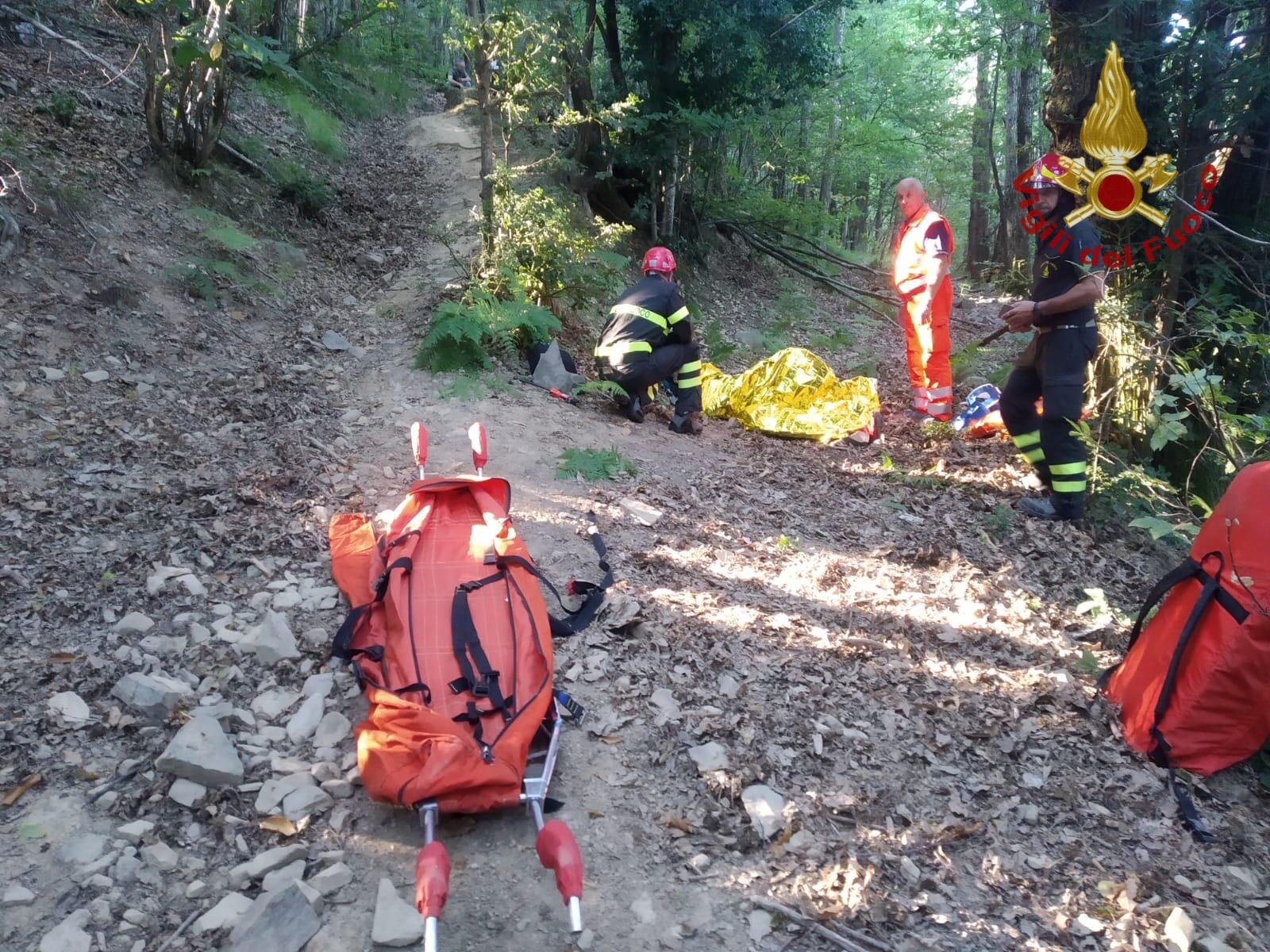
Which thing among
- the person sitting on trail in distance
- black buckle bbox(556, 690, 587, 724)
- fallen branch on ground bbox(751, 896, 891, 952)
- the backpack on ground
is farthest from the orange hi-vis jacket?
the person sitting on trail in distance

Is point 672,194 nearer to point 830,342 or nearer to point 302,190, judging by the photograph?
point 830,342

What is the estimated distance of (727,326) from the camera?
1102 centimetres

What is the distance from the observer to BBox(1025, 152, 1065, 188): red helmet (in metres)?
5.23

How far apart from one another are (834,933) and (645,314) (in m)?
5.02

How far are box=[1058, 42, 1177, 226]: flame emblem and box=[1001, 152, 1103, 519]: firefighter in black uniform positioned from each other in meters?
0.10

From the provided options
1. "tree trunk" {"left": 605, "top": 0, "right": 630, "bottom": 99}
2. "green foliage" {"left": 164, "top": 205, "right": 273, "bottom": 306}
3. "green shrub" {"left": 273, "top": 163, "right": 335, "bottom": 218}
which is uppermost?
"tree trunk" {"left": 605, "top": 0, "right": 630, "bottom": 99}

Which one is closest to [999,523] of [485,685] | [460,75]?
[485,685]

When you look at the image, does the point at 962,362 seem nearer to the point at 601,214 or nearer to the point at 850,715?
the point at 601,214

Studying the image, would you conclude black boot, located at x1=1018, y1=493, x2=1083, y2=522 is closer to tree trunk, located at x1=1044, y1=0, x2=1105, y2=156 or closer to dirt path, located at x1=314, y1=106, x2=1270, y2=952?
dirt path, located at x1=314, y1=106, x2=1270, y2=952

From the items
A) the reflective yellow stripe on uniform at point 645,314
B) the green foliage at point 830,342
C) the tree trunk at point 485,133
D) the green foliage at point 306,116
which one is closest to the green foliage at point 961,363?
the green foliage at point 830,342

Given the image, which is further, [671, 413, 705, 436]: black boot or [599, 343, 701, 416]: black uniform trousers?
[671, 413, 705, 436]: black boot

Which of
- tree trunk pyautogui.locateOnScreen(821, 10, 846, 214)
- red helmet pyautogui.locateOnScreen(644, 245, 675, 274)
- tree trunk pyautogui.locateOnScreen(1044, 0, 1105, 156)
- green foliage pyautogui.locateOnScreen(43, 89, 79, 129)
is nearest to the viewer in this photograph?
tree trunk pyautogui.locateOnScreen(1044, 0, 1105, 156)

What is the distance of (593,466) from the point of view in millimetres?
5422

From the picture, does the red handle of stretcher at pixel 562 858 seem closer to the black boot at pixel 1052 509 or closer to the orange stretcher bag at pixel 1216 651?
the orange stretcher bag at pixel 1216 651
